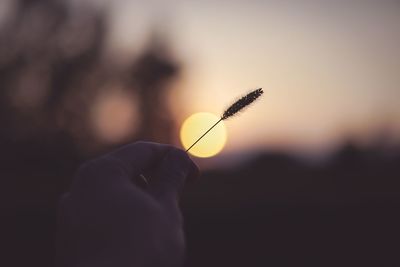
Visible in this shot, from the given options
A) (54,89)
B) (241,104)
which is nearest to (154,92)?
(54,89)

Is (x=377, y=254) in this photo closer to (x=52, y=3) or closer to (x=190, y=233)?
(x=190, y=233)

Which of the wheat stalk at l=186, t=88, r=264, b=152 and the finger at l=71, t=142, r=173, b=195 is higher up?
the finger at l=71, t=142, r=173, b=195

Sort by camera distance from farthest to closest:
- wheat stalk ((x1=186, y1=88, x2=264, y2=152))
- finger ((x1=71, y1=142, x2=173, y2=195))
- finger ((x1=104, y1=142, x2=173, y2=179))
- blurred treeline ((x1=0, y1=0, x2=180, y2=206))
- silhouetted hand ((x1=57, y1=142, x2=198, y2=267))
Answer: blurred treeline ((x1=0, y1=0, x2=180, y2=206)) → wheat stalk ((x1=186, y1=88, x2=264, y2=152)) → finger ((x1=104, y1=142, x2=173, y2=179)) → finger ((x1=71, y1=142, x2=173, y2=195)) → silhouetted hand ((x1=57, y1=142, x2=198, y2=267))

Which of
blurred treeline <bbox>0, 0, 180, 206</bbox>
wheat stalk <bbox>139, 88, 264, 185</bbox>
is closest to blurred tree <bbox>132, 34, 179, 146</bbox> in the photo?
blurred treeline <bbox>0, 0, 180, 206</bbox>

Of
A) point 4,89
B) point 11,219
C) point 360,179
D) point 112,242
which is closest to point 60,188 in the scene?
point 11,219

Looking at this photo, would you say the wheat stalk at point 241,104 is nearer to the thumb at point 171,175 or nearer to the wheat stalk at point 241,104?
the wheat stalk at point 241,104

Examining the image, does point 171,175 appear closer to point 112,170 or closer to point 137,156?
point 137,156

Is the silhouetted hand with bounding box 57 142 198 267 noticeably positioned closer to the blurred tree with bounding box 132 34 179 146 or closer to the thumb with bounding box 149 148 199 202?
the thumb with bounding box 149 148 199 202

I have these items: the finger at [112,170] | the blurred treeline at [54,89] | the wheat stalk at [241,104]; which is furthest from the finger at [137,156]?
the blurred treeline at [54,89]
